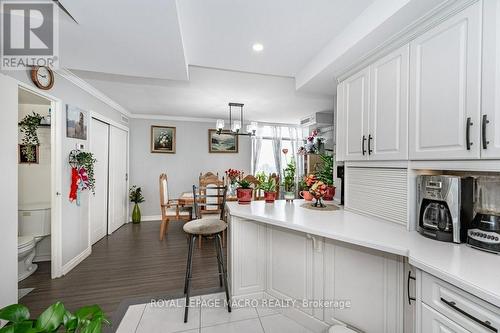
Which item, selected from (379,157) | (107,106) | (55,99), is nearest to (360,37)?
(379,157)

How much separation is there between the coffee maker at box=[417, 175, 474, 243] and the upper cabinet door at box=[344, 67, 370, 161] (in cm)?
59

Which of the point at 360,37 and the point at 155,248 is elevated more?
the point at 360,37

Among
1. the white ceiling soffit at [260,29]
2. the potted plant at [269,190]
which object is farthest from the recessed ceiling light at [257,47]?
the potted plant at [269,190]

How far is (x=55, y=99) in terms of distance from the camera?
2.41 meters

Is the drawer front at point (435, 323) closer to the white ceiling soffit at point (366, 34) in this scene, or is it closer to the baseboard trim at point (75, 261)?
the white ceiling soffit at point (366, 34)

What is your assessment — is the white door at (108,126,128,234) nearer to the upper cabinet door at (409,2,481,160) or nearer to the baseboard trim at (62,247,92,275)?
the baseboard trim at (62,247,92,275)

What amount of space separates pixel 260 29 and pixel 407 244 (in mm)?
1897

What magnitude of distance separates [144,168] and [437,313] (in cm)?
536

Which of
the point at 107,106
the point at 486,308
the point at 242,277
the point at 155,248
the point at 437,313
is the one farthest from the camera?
the point at 107,106

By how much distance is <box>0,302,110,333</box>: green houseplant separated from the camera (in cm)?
78

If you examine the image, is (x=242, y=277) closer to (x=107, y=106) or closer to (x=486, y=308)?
(x=486, y=308)

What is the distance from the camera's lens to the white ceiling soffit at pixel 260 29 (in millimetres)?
1541

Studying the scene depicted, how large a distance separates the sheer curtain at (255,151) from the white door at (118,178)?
3.11 meters

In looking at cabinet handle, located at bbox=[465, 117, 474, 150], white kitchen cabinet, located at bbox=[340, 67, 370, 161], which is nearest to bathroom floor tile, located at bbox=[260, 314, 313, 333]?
white kitchen cabinet, located at bbox=[340, 67, 370, 161]
